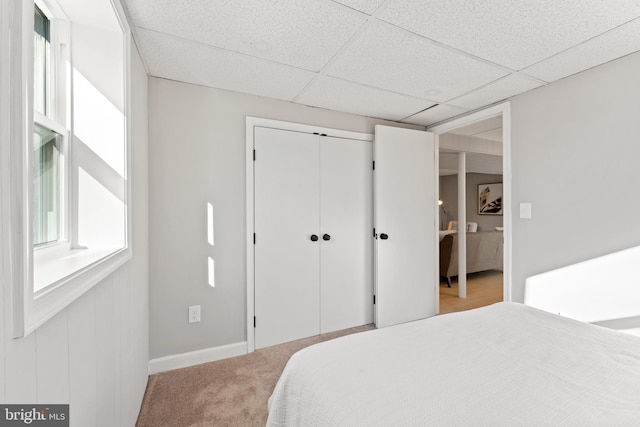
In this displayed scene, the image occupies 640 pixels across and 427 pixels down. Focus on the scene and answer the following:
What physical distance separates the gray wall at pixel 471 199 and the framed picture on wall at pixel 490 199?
0.40 ft

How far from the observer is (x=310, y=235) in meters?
2.70

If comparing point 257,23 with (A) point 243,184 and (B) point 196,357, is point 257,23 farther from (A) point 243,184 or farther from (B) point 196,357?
(B) point 196,357

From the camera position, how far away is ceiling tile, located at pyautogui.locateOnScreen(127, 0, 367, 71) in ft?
4.51

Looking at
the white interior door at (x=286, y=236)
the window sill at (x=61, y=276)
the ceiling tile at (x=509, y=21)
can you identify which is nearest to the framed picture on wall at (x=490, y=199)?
the ceiling tile at (x=509, y=21)

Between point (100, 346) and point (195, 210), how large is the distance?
133 cm

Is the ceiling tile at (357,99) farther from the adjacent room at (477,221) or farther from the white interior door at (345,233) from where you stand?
the adjacent room at (477,221)

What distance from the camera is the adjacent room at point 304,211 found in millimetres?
792

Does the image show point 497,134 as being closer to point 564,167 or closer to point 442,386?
point 564,167

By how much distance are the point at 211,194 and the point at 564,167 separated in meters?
2.77

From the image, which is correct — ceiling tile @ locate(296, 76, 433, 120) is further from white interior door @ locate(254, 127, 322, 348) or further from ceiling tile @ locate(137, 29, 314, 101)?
white interior door @ locate(254, 127, 322, 348)

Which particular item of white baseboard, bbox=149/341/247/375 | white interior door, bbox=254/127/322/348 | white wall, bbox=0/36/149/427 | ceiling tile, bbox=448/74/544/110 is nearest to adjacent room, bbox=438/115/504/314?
ceiling tile, bbox=448/74/544/110

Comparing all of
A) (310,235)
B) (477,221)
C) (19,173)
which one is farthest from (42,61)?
(477,221)

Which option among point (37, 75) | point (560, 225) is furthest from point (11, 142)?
point (560, 225)

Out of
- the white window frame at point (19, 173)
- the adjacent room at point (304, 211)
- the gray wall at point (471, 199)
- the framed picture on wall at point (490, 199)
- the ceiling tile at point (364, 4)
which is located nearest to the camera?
the white window frame at point (19, 173)
